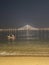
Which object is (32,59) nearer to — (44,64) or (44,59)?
(44,59)

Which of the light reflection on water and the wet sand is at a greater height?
the light reflection on water

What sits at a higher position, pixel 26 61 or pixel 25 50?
pixel 25 50

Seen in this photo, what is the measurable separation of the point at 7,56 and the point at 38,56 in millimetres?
1218

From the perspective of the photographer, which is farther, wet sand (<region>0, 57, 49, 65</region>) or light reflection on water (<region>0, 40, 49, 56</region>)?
light reflection on water (<region>0, 40, 49, 56</region>)

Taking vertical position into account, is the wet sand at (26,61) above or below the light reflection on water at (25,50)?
below

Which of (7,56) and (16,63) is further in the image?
(7,56)

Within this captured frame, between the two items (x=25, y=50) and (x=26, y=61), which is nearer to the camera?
(x=26, y=61)

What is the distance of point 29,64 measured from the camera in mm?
6770

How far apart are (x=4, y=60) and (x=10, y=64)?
0.64 meters

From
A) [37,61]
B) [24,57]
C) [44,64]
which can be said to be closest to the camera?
[44,64]

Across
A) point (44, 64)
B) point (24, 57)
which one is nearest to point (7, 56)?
point (24, 57)

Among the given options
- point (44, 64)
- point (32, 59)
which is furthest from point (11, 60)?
point (44, 64)

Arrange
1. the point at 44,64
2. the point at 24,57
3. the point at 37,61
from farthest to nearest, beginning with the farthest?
the point at 24,57
the point at 37,61
the point at 44,64

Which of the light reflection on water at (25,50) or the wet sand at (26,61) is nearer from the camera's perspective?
the wet sand at (26,61)
